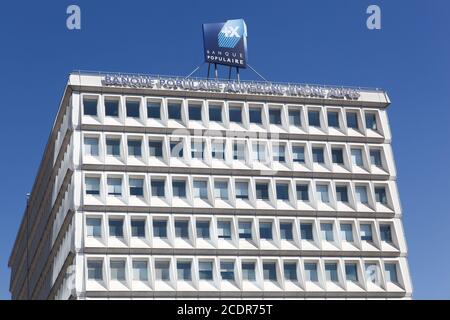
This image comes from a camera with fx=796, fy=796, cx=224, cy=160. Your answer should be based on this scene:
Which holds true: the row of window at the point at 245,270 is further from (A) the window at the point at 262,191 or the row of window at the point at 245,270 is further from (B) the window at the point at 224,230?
(A) the window at the point at 262,191

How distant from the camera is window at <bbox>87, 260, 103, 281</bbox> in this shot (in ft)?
267

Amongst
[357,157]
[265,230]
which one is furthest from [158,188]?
[357,157]

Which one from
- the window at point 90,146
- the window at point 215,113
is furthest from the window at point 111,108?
the window at point 215,113

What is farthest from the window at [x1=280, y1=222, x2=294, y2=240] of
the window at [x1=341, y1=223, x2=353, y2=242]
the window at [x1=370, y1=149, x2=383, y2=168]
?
the window at [x1=370, y1=149, x2=383, y2=168]

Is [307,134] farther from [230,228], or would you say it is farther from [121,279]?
[121,279]

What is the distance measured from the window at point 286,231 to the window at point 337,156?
1008 centimetres

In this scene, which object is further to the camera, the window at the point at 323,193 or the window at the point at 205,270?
the window at the point at 323,193

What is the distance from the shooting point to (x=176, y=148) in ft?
291

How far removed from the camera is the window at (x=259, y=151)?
90750mm

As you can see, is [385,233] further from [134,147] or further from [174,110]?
[134,147]

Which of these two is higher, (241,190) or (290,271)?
(241,190)

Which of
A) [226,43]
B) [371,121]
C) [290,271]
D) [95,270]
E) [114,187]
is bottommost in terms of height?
[95,270]

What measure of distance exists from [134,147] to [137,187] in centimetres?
460
